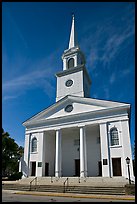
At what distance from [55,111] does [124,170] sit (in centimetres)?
1192

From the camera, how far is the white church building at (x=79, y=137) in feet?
68.0

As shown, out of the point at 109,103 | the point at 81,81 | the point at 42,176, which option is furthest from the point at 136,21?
the point at 81,81

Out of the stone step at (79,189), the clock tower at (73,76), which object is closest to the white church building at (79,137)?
the clock tower at (73,76)

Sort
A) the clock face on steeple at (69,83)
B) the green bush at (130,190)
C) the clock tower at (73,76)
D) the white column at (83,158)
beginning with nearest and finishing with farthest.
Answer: the green bush at (130,190) → the white column at (83,158) → the clock tower at (73,76) → the clock face on steeple at (69,83)

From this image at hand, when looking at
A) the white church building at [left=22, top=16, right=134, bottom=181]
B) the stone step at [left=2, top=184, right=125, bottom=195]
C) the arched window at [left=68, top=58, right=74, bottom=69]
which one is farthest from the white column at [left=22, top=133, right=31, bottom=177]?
the arched window at [left=68, top=58, right=74, bottom=69]

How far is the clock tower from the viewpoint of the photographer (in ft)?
97.6

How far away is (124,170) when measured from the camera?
19266 millimetres

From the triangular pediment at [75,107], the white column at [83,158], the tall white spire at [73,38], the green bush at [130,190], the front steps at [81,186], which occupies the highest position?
the tall white spire at [73,38]

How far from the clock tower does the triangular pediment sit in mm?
3667

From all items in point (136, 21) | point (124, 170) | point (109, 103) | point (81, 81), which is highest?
point (81, 81)

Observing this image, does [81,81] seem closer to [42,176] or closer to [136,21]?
[42,176]

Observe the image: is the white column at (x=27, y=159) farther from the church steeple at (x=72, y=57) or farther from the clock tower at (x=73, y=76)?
the church steeple at (x=72, y=57)

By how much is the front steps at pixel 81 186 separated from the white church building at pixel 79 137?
1249mm

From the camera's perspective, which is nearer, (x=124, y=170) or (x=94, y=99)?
(x=124, y=170)
